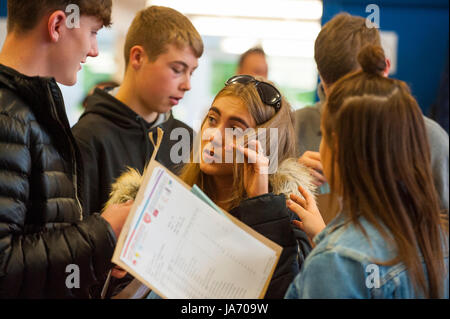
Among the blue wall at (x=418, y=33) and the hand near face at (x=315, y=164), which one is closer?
the hand near face at (x=315, y=164)

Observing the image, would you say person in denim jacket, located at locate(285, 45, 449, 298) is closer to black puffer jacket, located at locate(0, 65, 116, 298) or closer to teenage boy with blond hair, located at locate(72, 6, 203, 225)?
black puffer jacket, located at locate(0, 65, 116, 298)

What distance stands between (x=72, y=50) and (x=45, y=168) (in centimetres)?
39

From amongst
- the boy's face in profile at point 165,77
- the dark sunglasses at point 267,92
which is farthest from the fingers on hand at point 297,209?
the boy's face in profile at point 165,77

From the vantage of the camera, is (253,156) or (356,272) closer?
(356,272)

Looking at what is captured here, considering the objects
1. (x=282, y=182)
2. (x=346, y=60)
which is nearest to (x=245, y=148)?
(x=282, y=182)

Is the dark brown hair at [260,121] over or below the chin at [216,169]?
over

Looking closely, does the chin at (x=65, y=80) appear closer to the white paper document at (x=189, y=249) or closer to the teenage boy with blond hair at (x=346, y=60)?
the white paper document at (x=189, y=249)

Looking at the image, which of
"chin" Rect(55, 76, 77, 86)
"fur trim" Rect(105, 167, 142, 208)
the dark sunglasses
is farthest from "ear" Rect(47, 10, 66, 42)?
the dark sunglasses

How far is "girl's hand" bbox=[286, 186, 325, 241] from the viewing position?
1441mm

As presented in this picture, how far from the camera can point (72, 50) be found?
1.55m

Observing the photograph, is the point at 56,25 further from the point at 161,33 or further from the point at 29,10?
the point at 161,33

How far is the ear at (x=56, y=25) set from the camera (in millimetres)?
1479
